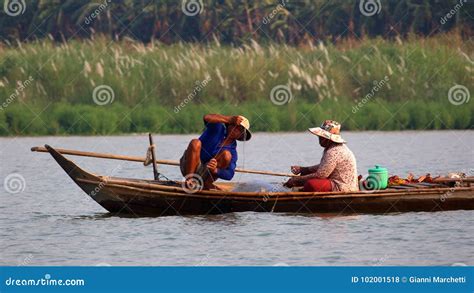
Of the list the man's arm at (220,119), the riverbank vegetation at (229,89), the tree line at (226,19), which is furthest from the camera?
the tree line at (226,19)

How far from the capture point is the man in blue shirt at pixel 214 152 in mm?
14391

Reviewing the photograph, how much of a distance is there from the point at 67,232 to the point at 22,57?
37.6 ft

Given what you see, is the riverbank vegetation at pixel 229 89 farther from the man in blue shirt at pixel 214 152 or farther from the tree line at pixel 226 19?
the man in blue shirt at pixel 214 152

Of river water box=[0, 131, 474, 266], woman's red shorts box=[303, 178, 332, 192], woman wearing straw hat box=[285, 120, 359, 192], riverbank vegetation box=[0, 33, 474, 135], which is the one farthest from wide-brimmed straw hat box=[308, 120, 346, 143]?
riverbank vegetation box=[0, 33, 474, 135]

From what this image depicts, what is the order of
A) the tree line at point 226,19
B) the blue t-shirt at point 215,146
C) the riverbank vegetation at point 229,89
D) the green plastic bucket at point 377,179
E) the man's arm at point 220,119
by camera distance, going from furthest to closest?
the tree line at point 226,19, the riverbank vegetation at point 229,89, the green plastic bucket at point 377,179, the blue t-shirt at point 215,146, the man's arm at point 220,119

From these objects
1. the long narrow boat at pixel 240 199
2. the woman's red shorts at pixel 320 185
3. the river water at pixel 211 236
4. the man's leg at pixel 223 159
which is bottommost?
the river water at pixel 211 236

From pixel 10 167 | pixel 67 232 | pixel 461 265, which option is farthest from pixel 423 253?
pixel 10 167

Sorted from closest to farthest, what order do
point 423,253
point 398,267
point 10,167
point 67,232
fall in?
1. point 398,267
2. point 423,253
3. point 67,232
4. point 10,167

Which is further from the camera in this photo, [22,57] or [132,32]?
[132,32]

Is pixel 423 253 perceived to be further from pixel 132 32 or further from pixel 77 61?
pixel 132 32

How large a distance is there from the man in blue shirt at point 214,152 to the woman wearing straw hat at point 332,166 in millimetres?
717

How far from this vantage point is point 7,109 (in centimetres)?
2338

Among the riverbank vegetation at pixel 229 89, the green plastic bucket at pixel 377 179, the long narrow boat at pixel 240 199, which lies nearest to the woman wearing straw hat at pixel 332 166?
the long narrow boat at pixel 240 199

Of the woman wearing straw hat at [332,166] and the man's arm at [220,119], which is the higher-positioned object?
the man's arm at [220,119]
